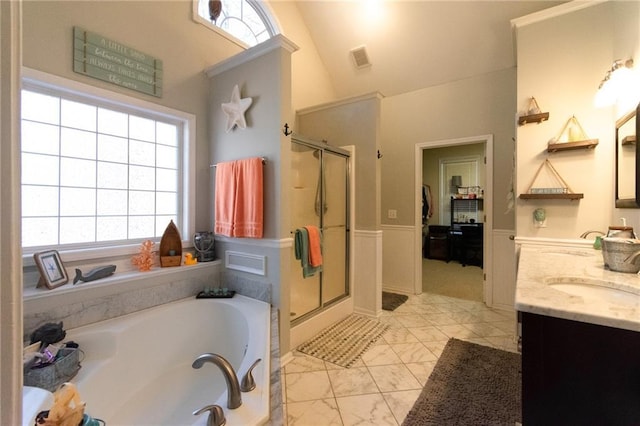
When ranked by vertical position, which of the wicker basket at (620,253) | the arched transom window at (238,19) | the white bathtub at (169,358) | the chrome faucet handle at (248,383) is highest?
the arched transom window at (238,19)

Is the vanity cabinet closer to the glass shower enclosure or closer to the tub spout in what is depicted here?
the tub spout

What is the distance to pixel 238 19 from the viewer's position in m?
3.06

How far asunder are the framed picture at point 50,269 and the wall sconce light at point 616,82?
380 cm

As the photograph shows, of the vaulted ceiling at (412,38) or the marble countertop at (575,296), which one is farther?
the vaulted ceiling at (412,38)

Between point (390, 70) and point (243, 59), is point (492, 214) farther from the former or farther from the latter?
point (243, 59)

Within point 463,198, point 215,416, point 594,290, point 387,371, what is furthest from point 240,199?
point 463,198

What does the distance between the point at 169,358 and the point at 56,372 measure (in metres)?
0.65

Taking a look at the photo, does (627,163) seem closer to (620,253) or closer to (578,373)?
(620,253)

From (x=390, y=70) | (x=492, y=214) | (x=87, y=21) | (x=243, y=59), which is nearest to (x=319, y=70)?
(x=390, y=70)

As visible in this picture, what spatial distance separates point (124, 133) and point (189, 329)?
65.4 inches

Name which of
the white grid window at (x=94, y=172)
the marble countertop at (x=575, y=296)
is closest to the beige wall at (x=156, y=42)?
the white grid window at (x=94, y=172)

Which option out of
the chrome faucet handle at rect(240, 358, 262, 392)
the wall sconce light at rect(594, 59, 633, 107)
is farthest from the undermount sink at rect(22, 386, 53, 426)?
the wall sconce light at rect(594, 59, 633, 107)

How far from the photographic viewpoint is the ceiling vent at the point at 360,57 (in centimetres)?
377

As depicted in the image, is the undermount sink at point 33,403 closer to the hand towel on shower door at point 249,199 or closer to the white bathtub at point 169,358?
the white bathtub at point 169,358
